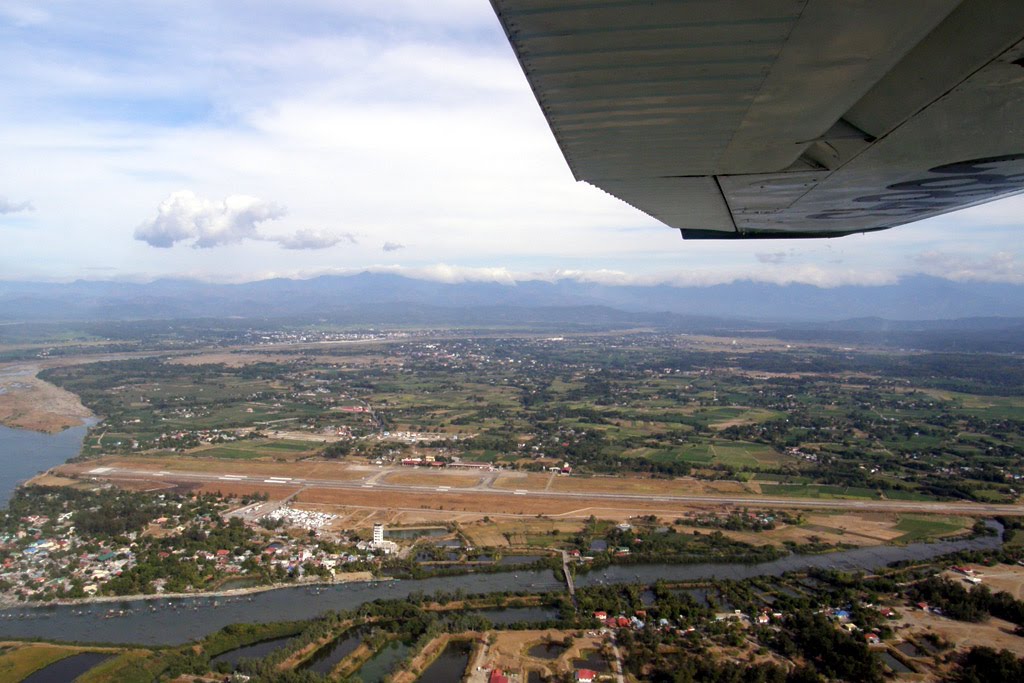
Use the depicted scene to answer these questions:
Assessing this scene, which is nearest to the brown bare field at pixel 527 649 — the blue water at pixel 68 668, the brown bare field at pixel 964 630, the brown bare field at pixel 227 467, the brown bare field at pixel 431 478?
the brown bare field at pixel 964 630

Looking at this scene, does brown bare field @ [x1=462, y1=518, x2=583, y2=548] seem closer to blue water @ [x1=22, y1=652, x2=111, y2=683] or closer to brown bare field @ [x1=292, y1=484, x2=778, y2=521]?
brown bare field @ [x1=292, y1=484, x2=778, y2=521]

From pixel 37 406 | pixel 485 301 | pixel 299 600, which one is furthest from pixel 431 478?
pixel 485 301

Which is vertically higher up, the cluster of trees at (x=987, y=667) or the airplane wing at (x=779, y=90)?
the airplane wing at (x=779, y=90)

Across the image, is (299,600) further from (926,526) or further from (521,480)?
(926,526)

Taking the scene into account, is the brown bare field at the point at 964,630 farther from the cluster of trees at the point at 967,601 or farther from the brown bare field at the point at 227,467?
the brown bare field at the point at 227,467

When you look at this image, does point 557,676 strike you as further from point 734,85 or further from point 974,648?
point 734,85

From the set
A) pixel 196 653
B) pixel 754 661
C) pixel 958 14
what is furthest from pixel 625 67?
pixel 196 653
